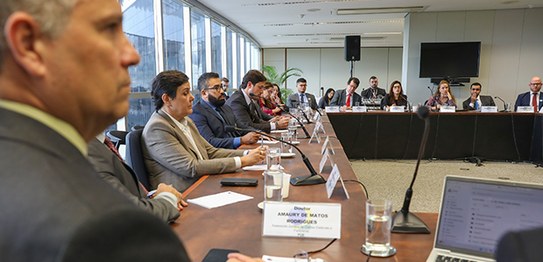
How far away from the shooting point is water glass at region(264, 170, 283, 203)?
150cm

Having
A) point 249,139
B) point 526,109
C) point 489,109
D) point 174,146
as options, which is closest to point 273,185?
point 174,146

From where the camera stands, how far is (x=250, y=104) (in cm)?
463

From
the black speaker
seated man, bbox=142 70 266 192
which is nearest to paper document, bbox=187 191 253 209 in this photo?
seated man, bbox=142 70 266 192

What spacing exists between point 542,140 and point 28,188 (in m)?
6.54

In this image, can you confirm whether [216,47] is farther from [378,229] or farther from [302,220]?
[378,229]

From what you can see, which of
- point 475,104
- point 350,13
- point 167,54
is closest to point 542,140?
point 475,104

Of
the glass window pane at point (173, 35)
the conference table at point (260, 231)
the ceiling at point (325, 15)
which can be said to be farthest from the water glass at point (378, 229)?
the ceiling at point (325, 15)

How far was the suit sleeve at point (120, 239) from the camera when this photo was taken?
0.35 metres

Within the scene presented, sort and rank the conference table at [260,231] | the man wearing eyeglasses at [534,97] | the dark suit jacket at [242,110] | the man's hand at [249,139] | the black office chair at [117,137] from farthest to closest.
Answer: the man wearing eyeglasses at [534,97] → the dark suit jacket at [242,110] → the man's hand at [249,139] → the black office chair at [117,137] → the conference table at [260,231]

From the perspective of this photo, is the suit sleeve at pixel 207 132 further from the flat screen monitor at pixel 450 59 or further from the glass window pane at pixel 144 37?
the flat screen monitor at pixel 450 59

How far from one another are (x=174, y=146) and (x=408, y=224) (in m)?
1.32

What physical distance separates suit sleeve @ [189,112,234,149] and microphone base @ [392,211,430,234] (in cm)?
209

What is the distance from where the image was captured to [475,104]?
22.2ft

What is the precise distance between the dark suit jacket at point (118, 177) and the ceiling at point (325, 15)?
5753 millimetres
